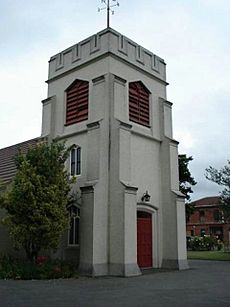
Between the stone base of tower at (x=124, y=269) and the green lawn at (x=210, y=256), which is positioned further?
the green lawn at (x=210, y=256)

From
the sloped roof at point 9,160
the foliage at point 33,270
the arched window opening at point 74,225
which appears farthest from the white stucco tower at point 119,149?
the sloped roof at point 9,160

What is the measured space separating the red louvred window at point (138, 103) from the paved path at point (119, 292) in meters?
8.38

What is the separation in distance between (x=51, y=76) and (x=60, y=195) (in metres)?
9.10

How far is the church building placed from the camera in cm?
1730

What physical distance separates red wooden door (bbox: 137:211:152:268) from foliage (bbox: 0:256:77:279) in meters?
4.10

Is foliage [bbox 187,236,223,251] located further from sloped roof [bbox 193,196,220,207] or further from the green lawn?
sloped roof [bbox 193,196,220,207]

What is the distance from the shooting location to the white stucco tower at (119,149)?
56.7 ft

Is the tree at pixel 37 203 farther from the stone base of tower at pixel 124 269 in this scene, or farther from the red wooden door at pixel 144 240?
the red wooden door at pixel 144 240

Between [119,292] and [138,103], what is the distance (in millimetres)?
11393

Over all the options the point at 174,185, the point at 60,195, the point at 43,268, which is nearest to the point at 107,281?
the point at 43,268

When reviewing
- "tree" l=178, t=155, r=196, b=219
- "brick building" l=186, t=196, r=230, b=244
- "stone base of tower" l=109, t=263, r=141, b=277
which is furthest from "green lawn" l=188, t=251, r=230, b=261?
"brick building" l=186, t=196, r=230, b=244

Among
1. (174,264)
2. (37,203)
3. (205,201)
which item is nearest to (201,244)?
(174,264)

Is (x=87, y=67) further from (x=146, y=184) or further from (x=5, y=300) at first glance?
(x=5, y=300)

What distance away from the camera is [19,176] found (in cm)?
1608
